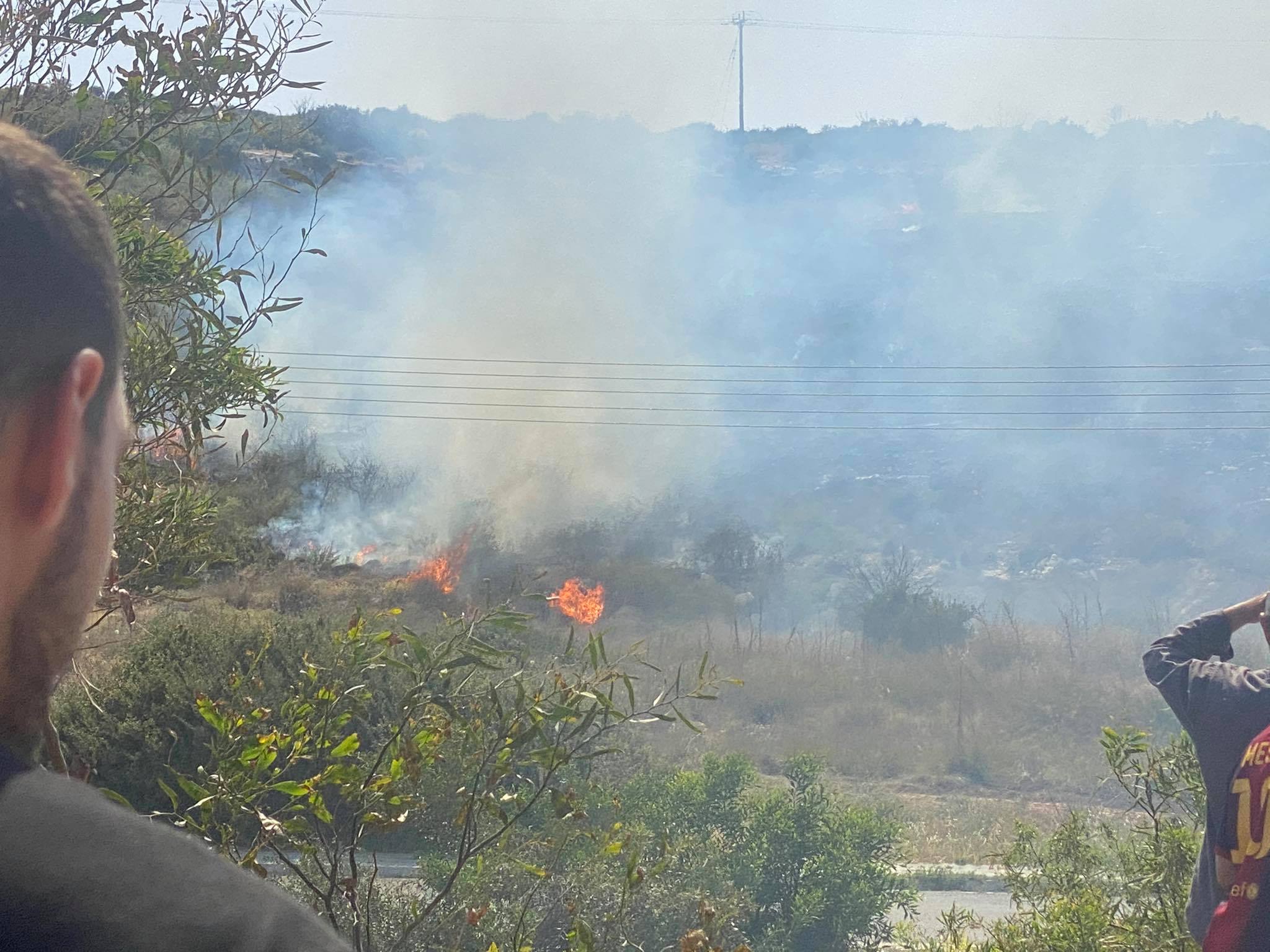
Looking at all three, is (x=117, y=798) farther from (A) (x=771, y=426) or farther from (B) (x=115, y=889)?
(A) (x=771, y=426)

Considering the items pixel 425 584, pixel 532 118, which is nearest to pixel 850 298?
pixel 532 118

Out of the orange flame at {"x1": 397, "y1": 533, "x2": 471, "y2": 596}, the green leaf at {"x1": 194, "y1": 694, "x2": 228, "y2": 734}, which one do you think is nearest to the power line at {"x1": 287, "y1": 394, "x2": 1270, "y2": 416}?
the orange flame at {"x1": 397, "y1": 533, "x2": 471, "y2": 596}

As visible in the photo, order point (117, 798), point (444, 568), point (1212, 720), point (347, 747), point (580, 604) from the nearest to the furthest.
Result: point (117, 798) < point (347, 747) < point (1212, 720) < point (580, 604) < point (444, 568)

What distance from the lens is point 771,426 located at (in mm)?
28922

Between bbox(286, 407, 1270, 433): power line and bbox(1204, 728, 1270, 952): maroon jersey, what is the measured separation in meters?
23.7

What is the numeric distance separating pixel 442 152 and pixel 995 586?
22.0 m

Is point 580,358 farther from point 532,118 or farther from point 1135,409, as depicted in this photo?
point 1135,409

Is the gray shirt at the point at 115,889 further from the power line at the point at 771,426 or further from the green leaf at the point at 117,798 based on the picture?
the power line at the point at 771,426

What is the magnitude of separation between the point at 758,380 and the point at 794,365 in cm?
105

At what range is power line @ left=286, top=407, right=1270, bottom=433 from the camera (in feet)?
86.6

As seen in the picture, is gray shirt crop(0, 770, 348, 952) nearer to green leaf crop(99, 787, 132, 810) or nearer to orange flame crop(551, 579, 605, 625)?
green leaf crop(99, 787, 132, 810)

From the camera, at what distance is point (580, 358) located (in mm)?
28531

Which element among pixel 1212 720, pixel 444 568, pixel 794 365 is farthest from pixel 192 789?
pixel 794 365

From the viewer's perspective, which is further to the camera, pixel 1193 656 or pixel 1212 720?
pixel 1193 656
